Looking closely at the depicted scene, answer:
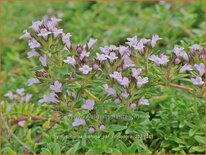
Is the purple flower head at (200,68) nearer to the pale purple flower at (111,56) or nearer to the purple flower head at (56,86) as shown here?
the pale purple flower at (111,56)

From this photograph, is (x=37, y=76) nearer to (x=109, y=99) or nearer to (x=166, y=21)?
(x=109, y=99)

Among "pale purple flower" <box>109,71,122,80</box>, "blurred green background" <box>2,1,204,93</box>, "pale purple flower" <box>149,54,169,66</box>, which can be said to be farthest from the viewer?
"blurred green background" <box>2,1,204,93</box>

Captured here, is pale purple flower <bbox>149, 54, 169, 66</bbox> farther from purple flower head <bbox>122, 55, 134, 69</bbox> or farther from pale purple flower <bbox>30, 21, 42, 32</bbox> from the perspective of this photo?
pale purple flower <bbox>30, 21, 42, 32</bbox>

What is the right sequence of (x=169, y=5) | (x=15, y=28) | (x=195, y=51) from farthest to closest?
(x=15, y=28) → (x=169, y=5) → (x=195, y=51)

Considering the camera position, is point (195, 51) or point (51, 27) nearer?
point (51, 27)

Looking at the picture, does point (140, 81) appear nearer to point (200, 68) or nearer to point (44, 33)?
point (200, 68)

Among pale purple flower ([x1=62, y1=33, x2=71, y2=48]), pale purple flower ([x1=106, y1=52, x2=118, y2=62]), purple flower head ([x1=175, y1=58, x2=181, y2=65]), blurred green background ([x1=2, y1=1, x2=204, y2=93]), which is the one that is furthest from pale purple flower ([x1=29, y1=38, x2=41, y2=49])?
blurred green background ([x1=2, y1=1, x2=204, y2=93])

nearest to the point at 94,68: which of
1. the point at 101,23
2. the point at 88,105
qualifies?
the point at 88,105

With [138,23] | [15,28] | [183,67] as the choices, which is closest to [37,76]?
[183,67]

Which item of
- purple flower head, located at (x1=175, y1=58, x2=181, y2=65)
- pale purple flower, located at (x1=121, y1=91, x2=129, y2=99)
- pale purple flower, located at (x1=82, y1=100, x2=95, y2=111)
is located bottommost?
pale purple flower, located at (x1=82, y1=100, x2=95, y2=111)
